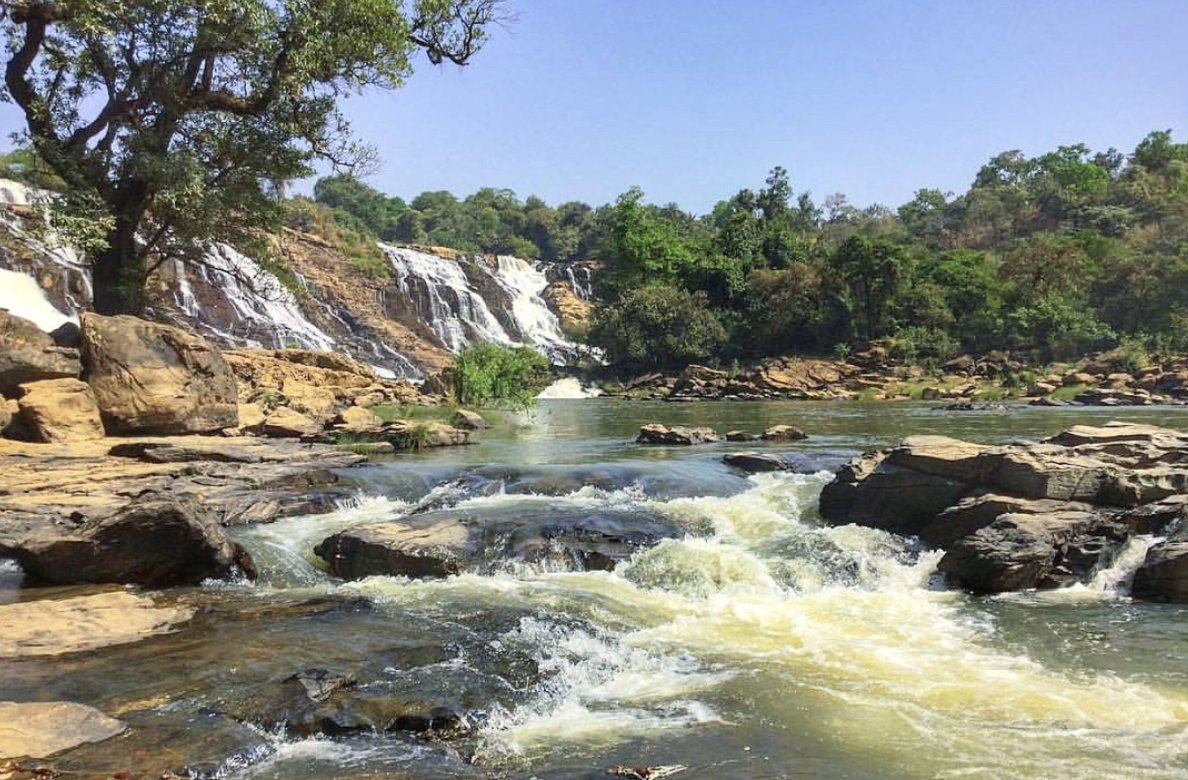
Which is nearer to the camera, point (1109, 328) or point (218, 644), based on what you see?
point (218, 644)

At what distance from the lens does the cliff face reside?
30.1 m

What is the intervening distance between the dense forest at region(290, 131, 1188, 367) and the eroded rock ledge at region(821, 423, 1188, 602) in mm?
34757

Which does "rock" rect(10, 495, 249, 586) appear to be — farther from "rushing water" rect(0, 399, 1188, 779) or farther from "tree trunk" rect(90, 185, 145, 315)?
"tree trunk" rect(90, 185, 145, 315)

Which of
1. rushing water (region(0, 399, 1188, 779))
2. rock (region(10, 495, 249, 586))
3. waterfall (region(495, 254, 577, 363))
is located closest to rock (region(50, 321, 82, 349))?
rushing water (region(0, 399, 1188, 779))

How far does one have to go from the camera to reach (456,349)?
4712cm

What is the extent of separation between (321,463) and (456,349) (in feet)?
111

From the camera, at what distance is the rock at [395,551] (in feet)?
28.8

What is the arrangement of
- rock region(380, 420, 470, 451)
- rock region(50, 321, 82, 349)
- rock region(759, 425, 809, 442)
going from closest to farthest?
rock region(50, 321, 82, 349), rock region(380, 420, 470, 451), rock region(759, 425, 809, 442)

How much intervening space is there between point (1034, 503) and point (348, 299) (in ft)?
139

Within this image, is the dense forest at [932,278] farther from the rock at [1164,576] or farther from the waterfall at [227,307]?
the rock at [1164,576]

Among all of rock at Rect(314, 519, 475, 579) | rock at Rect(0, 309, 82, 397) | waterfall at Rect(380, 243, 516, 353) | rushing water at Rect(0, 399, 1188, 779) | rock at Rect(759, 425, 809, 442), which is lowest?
rushing water at Rect(0, 399, 1188, 779)

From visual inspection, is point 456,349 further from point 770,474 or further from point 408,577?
point 408,577

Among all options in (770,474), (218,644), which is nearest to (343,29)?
(770,474)

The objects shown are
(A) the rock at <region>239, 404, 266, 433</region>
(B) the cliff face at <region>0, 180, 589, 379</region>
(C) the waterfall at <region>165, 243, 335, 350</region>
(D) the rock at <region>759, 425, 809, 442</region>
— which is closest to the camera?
(A) the rock at <region>239, 404, 266, 433</region>
